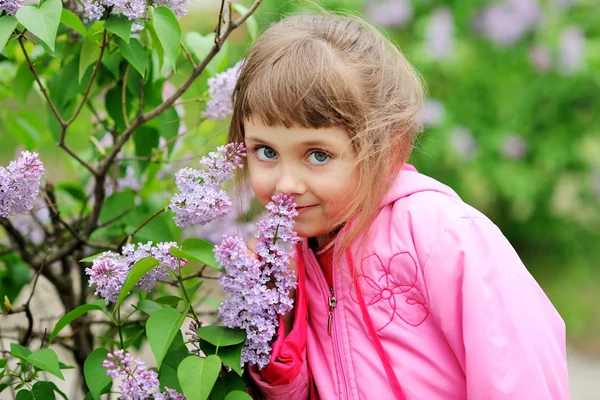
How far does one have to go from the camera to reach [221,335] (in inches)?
53.7

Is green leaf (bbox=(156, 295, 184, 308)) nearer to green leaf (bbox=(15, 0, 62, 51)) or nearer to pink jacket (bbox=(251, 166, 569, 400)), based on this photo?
pink jacket (bbox=(251, 166, 569, 400))

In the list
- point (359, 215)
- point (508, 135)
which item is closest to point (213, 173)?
point (359, 215)

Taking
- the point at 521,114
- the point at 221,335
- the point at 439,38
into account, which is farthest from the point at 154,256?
the point at 521,114

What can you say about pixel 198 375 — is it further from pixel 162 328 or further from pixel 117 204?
pixel 117 204

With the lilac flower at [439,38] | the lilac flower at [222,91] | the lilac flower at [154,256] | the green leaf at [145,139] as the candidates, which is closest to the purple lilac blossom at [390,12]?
the lilac flower at [439,38]

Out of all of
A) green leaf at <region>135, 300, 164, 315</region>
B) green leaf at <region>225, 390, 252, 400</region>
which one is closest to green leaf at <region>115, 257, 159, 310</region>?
green leaf at <region>135, 300, 164, 315</region>

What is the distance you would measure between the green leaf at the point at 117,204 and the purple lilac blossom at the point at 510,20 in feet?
9.56

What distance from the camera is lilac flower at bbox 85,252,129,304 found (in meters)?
1.35

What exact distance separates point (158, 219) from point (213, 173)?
18.8 inches

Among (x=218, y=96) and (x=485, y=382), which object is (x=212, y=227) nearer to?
(x=218, y=96)

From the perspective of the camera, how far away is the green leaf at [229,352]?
133 centimetres

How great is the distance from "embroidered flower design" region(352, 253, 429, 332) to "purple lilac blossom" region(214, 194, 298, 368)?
0.66ft

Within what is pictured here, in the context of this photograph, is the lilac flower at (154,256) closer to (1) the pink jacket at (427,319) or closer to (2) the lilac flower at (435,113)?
(1) the pink jacket at (427,319)

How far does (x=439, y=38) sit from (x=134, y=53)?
2807 millimetres
